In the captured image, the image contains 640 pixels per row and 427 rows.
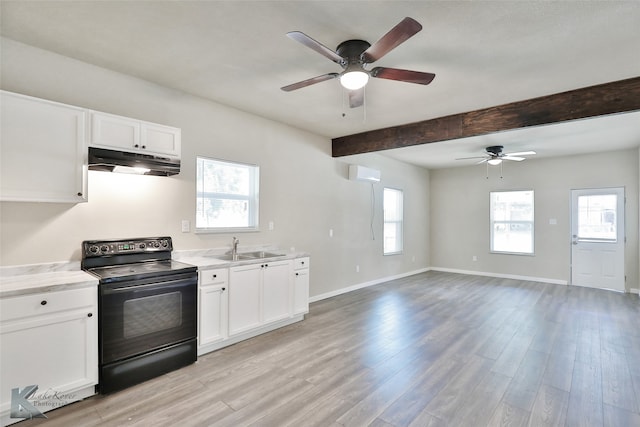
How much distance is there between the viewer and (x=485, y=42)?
8.09 feet

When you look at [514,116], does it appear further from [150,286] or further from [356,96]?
[150,286]

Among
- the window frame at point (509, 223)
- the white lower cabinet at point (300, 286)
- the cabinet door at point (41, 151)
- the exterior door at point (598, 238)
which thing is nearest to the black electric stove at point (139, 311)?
the cabinet door at point (41, 151)

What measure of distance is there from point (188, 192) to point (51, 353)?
73.1 inches

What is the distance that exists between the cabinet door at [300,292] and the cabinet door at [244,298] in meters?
0.57

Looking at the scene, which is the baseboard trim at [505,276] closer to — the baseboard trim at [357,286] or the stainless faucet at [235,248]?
the baseboard trim at [357,286]

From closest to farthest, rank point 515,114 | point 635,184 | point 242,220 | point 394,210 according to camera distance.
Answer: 1. point 515,114
2. point 242,220
3. point 635,184
4. point 394,210

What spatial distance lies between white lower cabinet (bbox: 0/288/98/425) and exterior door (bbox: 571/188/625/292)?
26.5 feet

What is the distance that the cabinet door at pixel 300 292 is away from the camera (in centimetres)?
402

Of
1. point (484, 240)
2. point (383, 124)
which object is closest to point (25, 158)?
point (383, 124)

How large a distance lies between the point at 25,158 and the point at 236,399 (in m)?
2.38

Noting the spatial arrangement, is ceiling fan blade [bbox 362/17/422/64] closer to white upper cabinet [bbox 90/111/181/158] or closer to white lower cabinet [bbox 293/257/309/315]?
white upper cabinet [bbox 90/111/181/158]

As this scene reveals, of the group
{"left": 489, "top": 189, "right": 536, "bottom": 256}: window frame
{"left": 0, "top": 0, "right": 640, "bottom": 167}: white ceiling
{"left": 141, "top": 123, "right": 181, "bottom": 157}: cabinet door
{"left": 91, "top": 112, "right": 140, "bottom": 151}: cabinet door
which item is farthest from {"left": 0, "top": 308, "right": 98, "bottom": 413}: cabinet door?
{"left": 489, "top": 189, "right": 536, "bottom": 256}: window frame

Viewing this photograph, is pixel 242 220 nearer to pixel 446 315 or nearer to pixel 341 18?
pixel 341 18

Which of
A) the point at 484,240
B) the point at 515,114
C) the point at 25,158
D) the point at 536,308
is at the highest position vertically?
the point at 515,114
